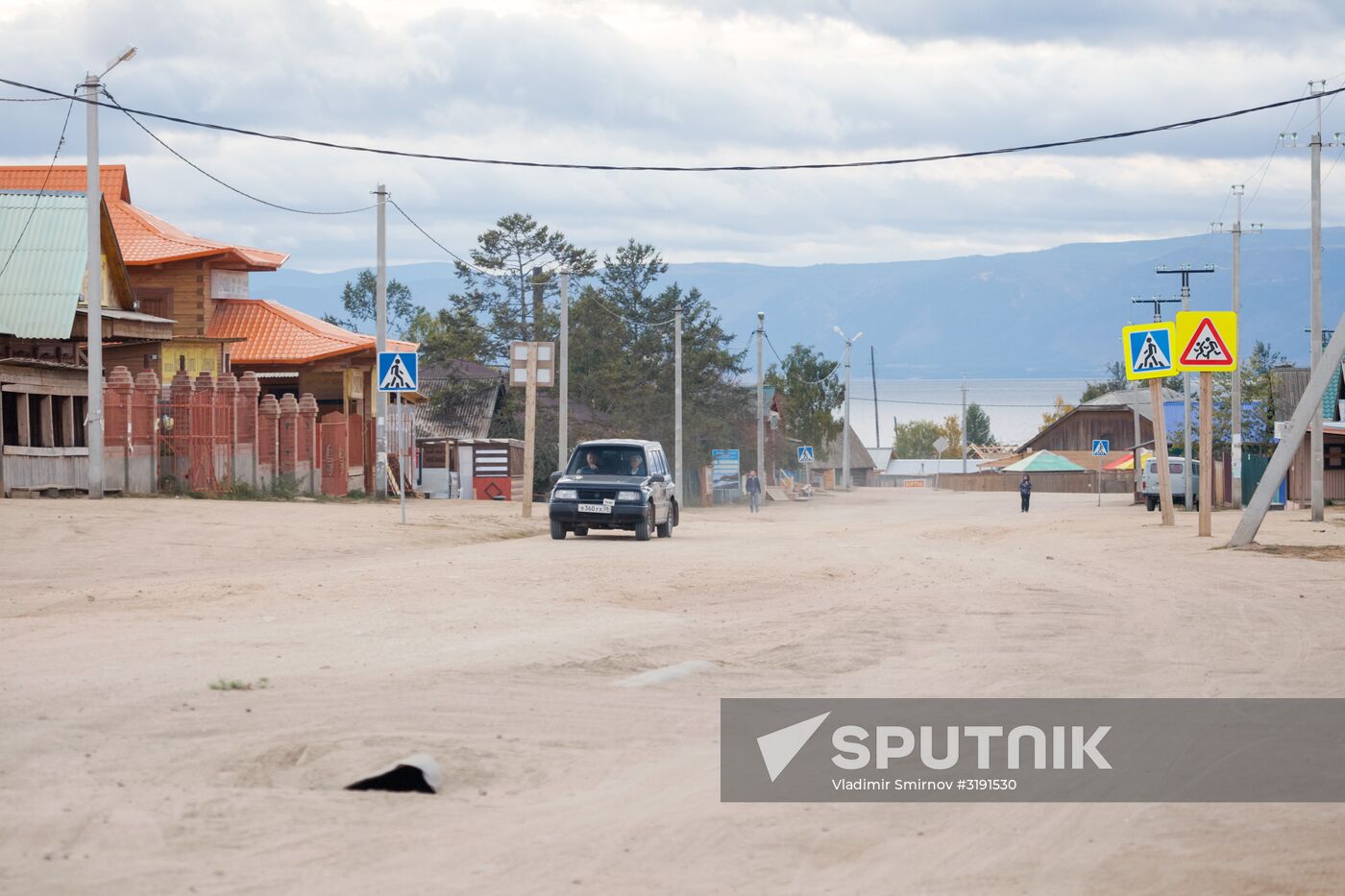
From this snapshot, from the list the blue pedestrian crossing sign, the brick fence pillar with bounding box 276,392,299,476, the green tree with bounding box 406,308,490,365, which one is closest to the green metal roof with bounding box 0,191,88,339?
the brick fence pillar with bounding box 276,392,299,476

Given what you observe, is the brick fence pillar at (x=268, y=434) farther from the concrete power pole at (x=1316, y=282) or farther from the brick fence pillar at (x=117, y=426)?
the concrete power pole at (x=1316, y=282)

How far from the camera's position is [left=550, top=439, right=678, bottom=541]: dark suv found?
2717cm

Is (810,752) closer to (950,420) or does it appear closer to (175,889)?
(175,889)

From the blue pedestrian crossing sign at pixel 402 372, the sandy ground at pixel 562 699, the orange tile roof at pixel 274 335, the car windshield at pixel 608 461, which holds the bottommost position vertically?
the sandy ground at pixel 562 699

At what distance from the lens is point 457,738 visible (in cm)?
812

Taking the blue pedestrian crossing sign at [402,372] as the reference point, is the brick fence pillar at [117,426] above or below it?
below

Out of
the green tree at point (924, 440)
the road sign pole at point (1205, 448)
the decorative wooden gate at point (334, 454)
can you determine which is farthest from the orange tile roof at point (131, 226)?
the green tree at point (924, 440)

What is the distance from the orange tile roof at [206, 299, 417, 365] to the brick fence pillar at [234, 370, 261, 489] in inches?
539

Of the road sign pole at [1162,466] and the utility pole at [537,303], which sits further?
the utility pole at [537,303]

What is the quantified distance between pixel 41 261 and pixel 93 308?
6.37m

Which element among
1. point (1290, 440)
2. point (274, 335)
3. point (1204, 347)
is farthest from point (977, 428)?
point (1290, 440)

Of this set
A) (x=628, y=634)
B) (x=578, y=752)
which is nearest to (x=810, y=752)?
(x=578, y=752)

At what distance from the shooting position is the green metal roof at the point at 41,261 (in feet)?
110

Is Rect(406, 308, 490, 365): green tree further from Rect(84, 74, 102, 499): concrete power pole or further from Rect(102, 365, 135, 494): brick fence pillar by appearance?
Rect(84, 74, 102, 499): concrete power pole
